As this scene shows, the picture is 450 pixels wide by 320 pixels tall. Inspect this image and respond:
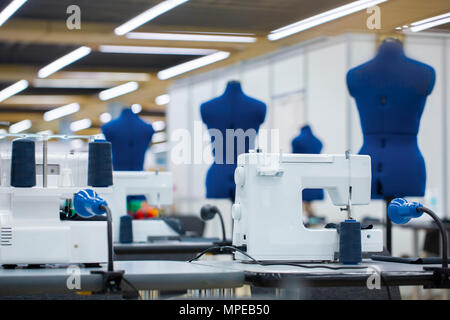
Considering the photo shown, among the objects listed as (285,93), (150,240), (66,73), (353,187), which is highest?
(66,73)

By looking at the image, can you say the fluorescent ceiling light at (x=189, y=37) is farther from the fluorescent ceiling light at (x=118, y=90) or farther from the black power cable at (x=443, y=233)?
the fluorescent ceiling light at (x=118, y=90)

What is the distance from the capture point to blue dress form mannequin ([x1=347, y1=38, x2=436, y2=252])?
3236mm

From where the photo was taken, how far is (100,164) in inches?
86.7

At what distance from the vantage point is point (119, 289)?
1.86m

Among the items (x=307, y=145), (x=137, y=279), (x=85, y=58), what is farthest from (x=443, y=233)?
(x=85, y=58)

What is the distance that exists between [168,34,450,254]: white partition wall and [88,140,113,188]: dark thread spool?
13.2 feet

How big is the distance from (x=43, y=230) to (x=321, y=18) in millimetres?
3311

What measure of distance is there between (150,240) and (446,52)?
4.20 m

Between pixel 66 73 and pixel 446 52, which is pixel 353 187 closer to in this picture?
pixel 446 52

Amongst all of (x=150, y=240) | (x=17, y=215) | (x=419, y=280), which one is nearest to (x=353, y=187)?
(x=419, y=280)

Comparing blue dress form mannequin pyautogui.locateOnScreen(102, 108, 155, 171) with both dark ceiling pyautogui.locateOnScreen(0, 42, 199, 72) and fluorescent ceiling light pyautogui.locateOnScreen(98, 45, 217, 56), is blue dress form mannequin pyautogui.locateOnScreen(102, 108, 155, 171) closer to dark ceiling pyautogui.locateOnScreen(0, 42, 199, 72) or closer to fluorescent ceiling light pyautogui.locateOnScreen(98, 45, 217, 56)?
fluorescent ceiling light pyautogui.locateOnScreen(98, 45, 217, 56)

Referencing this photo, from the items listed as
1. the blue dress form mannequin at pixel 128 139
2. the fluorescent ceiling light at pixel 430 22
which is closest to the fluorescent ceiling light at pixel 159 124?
the blue dress form mannequin at pixel 128 139

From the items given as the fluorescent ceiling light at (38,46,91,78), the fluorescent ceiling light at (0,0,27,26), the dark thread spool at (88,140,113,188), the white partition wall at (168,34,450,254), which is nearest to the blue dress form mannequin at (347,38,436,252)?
the dark thread spool at (88,140,113,188)

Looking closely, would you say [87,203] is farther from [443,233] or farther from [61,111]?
[61,111]
